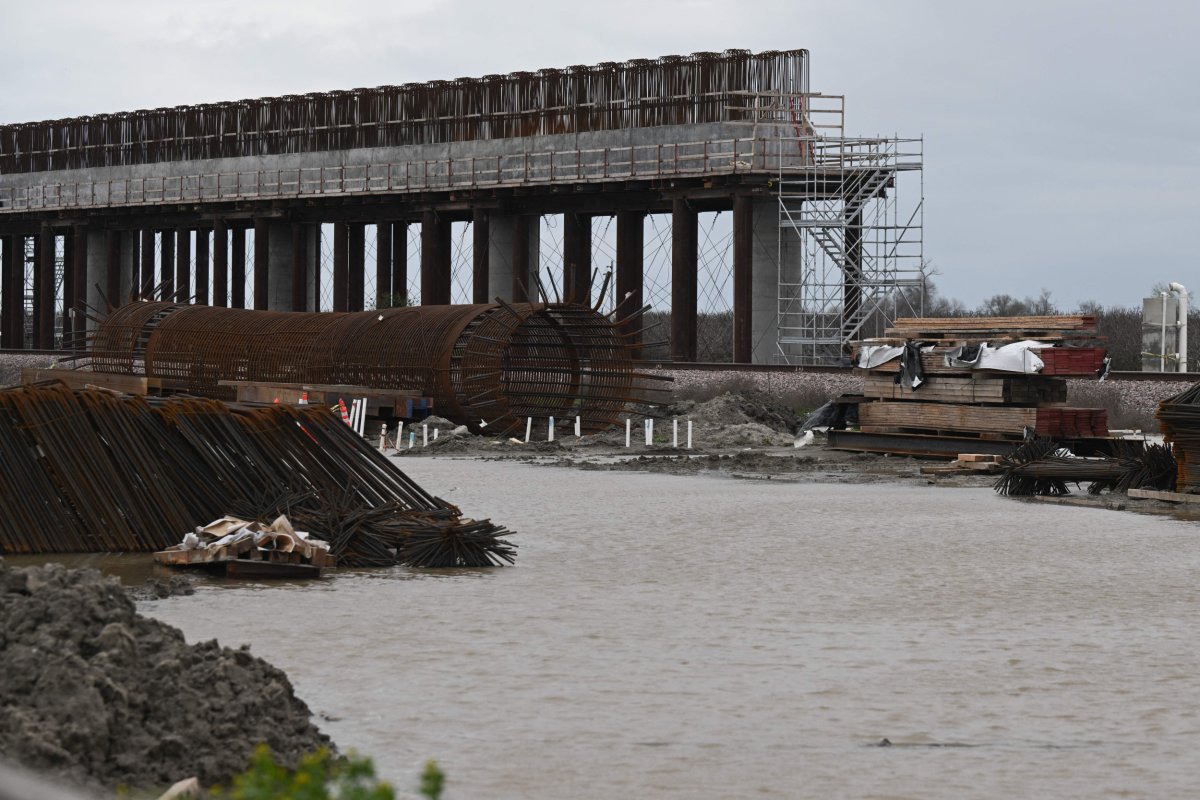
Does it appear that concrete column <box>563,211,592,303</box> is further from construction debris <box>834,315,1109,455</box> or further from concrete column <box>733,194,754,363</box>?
construction debris <box>834,315,1109,455</box>

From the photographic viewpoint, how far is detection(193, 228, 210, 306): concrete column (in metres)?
68.6

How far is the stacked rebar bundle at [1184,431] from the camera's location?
1984cm

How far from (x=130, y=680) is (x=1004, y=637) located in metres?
5.80

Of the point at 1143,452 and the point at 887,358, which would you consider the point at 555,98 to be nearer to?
the point at 887,358

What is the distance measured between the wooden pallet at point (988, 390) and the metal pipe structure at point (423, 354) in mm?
8156

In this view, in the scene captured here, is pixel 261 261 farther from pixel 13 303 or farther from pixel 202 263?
pixel 13 303

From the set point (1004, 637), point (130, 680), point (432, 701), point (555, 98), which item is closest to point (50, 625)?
point (130, 680)

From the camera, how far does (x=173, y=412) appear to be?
15000 millimetres

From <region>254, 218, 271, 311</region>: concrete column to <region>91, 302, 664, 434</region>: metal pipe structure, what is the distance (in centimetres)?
1815

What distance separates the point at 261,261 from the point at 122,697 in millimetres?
53921

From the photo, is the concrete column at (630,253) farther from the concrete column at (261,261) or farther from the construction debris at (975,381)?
the construction debris at (975,381)

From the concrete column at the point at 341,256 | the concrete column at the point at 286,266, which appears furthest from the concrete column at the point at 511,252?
the concrete column at the point at 286,266

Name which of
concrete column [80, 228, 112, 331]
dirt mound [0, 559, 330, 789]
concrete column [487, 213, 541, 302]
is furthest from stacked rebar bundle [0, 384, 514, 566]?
concrete column [80, 228, 112, 331]

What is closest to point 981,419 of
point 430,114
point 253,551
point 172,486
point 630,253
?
point 172,486
